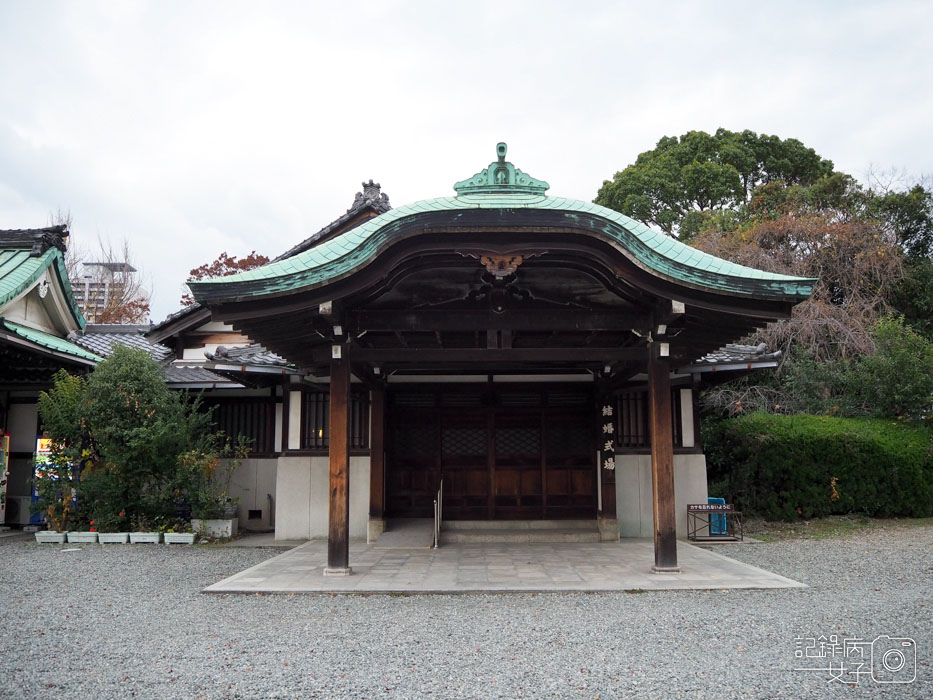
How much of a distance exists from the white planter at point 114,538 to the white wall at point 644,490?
8.32 meters

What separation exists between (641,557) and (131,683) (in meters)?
6.64

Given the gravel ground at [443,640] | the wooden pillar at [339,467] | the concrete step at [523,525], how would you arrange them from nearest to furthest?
the gravel ground at [443,640]
the wooden pillar at [339,467]
the concrete step at [523,525]

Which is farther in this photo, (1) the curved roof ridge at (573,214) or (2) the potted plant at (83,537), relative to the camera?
(2) the potted plant at (83,537)

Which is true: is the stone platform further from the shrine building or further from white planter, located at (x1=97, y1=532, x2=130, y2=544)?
white planter, located at (x1=97, y1=532, x2=130, y2=544)

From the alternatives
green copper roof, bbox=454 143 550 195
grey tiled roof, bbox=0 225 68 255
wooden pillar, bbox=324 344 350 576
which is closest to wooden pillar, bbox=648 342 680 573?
green copper roof, bbox=454 143 550 195

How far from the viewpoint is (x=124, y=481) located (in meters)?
11.7

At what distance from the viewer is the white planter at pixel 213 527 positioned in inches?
472

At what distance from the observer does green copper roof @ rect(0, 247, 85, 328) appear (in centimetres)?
1349

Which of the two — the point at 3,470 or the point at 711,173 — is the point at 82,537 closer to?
the point at 3,470

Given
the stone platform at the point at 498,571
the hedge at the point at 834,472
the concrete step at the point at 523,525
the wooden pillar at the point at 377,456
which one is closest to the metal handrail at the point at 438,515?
the stone platform at the point at 498,571

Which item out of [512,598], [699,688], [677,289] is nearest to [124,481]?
[512,598]

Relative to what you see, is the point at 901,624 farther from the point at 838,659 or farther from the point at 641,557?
the point at 641,557

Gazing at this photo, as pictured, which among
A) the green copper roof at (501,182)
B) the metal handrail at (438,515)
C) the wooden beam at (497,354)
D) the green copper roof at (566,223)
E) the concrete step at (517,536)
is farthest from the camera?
the concrete step at (517,536)

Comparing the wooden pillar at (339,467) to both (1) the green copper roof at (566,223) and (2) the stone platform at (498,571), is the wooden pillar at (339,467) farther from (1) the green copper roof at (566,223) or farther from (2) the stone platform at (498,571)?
(1) the green copper roof at (566,223)
